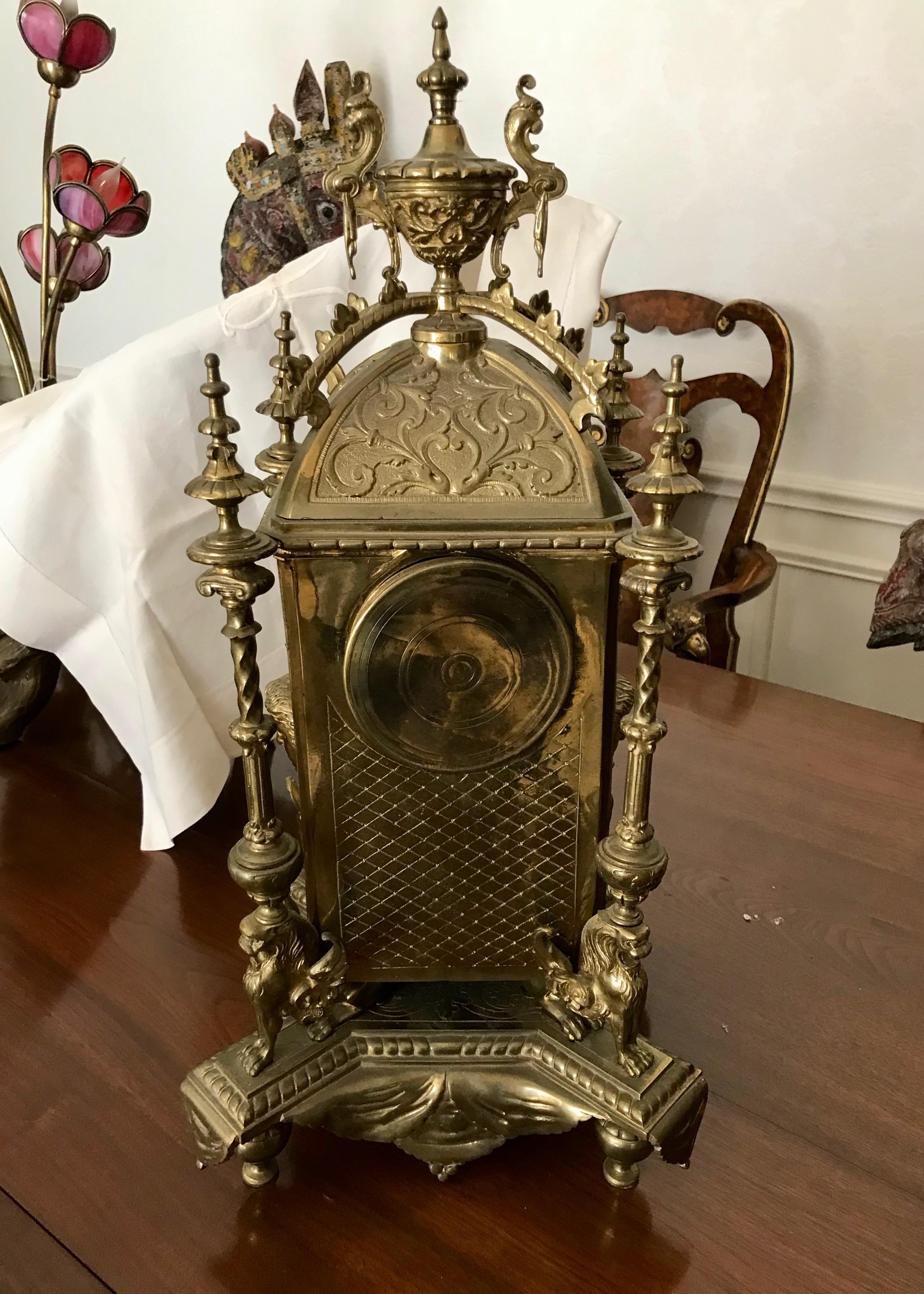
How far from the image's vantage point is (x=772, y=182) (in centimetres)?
113

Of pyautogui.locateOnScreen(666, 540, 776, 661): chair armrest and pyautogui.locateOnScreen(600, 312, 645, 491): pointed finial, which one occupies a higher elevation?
pyautogui.locateOnScreen(600, 312, 645, 491): pointed finial

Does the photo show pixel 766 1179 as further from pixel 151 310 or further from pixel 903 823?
pixel 151 310

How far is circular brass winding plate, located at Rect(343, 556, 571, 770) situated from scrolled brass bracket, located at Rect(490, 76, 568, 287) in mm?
146

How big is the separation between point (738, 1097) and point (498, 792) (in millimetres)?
217

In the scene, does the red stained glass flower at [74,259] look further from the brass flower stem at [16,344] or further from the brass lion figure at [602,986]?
the brass lion figure at [602,986]

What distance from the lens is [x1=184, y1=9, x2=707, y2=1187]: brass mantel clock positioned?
41 cm

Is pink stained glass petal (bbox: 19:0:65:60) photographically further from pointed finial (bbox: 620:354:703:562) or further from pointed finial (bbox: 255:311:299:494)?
pointed finial (bbox: 620:354:703:562)

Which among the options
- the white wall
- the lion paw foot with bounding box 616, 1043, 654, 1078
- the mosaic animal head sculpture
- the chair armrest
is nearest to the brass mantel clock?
the lion paw foot with bounding box 616, 1043, 654, 1078

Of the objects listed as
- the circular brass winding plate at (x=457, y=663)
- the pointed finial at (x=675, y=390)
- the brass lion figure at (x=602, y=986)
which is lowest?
the brass lion figure at (x=602, y=986)

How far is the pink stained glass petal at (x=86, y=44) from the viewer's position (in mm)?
827

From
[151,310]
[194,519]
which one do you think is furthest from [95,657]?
[151,310]

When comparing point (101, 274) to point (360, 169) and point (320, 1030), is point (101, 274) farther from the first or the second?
point (320, 1030)

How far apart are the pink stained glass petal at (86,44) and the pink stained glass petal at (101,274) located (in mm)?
154

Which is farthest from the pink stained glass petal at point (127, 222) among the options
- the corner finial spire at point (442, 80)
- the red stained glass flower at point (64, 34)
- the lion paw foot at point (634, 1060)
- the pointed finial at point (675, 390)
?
the lion paw foot at point (634, 1060)
